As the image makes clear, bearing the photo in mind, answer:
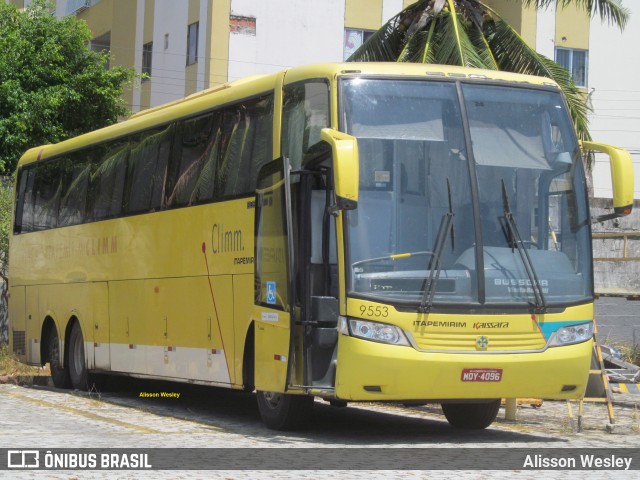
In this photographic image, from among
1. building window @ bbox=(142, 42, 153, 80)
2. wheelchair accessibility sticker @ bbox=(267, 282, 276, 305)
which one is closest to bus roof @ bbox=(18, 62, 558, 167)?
wheelchair accessibility sticker @ bbox=(267, 282, 276, 305)

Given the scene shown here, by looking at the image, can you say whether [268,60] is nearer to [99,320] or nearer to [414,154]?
[99,320]

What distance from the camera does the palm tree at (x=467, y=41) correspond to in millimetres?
20812

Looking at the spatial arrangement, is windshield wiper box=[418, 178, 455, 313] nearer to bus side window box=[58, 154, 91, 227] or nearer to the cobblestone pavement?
the cobblestone pavement

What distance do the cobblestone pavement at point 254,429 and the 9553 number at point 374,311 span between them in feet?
4.07

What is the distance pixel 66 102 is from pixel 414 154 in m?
21.7

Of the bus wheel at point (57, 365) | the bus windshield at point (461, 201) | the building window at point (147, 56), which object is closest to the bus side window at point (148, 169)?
the bus wheel at point (57, 365)

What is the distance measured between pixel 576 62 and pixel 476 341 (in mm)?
30989

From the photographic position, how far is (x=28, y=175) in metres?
21.6

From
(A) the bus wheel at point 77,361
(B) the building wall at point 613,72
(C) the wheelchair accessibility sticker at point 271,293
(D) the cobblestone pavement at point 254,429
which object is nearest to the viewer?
(D) the cobblestone pavement at point 254,429

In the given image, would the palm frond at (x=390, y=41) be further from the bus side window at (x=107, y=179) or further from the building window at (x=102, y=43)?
the building window at (x=102, y=43)

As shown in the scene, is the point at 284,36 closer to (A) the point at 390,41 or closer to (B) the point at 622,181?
(A) the point at 390,41

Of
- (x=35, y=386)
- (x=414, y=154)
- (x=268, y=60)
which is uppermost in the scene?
(x=268, y=60)

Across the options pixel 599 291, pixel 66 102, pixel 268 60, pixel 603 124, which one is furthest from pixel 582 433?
pixel 603 124

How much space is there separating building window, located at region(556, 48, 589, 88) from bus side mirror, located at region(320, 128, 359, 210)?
101ft
